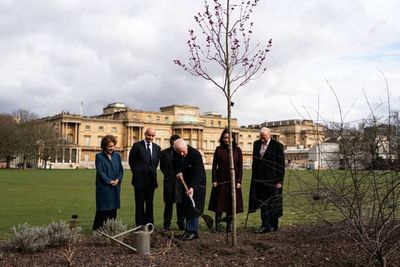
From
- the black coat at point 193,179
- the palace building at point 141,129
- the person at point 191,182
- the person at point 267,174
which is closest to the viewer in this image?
the person at point 191,182

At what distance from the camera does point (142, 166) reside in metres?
9.20

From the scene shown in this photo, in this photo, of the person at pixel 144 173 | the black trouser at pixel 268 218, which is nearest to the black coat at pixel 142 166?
the person at pixel 144 173

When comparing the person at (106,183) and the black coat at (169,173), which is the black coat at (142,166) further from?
the person at (106,183)

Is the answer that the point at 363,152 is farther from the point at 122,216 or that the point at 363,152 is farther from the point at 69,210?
the point at 69,210

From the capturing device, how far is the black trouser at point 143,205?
9156mm

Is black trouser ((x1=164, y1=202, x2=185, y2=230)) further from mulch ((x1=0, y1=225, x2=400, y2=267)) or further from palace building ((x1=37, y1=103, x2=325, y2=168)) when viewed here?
palace building ((x1=37, y1=103, x2=325, y2=168))

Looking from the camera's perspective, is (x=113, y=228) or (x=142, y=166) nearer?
(x=113, y=228)

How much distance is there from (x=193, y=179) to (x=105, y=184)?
1527mm

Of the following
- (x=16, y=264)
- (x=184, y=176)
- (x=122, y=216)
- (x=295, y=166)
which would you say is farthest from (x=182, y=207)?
(x=122, y=216)

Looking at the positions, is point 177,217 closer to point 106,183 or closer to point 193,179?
point 193,179

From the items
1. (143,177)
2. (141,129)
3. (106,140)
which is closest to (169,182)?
(143,177)

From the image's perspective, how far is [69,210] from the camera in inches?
585

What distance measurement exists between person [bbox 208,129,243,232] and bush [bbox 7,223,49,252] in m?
3.11

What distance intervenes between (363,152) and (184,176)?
382 cm
